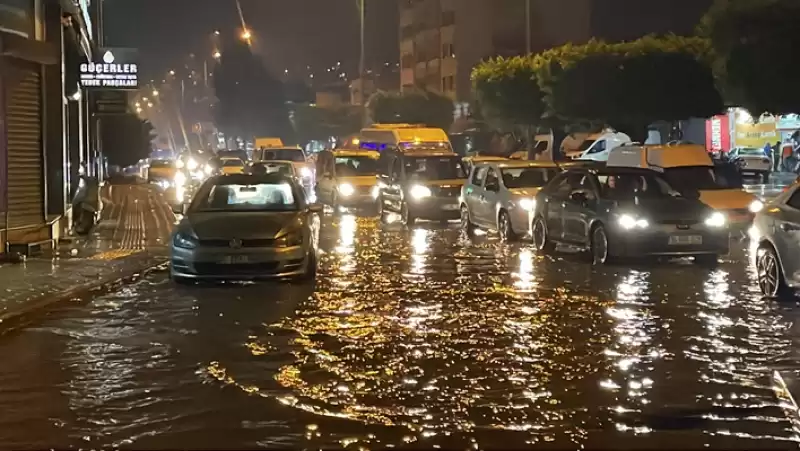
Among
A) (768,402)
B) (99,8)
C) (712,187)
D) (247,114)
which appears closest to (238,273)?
(768,402)

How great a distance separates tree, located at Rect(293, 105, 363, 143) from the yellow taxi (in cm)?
6058

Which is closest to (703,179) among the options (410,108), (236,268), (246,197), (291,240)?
(246,197)

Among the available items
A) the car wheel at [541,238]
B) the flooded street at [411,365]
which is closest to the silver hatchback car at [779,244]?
the flooded street at [411,365]

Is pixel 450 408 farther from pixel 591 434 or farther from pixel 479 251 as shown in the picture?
pixel 479 251

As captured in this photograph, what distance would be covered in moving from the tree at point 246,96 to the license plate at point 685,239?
9962cm

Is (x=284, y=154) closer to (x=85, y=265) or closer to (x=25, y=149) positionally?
(x=25, y=149)

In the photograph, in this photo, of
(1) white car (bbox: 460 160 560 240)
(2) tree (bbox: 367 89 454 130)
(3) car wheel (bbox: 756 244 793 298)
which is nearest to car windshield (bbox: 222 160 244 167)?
(1) white car (bbox: 460 160 560 240)

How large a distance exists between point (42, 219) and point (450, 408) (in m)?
13.9

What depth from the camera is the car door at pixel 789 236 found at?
1275 centimetres

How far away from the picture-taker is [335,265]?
18.0 metres

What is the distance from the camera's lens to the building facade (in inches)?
737

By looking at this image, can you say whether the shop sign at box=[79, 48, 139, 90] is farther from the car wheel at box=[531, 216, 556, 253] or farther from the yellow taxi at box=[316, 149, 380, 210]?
the car wheel at box=[531, 216, 556, 253]

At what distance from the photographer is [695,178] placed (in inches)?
867

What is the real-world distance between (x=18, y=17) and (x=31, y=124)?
6.53 feet
